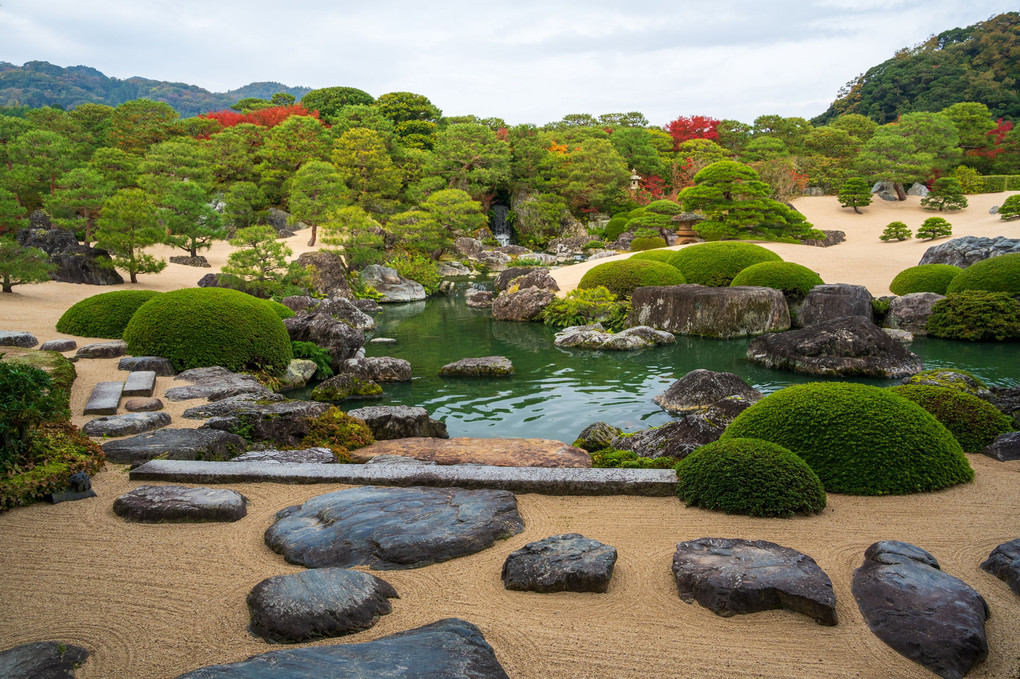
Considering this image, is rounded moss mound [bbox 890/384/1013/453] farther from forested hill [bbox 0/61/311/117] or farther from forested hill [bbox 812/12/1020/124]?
forested hill [bbox 0/61/311/117]

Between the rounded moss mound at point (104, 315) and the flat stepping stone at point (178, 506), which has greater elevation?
the rounded moss mound at point (104, 315)

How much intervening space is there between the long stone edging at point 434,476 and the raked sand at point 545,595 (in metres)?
0.12

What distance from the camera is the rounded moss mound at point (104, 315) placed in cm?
1076

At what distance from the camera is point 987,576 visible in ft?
10.6

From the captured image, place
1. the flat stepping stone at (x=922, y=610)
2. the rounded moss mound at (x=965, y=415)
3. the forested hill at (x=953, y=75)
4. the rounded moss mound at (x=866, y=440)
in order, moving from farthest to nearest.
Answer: the forested hill at (x=953, y=75) < the rounded moss mound at (x=965, y=415) < the rounded moss mound at (x=866, y=440) < the flat stepping stone at (x=922, y=610)

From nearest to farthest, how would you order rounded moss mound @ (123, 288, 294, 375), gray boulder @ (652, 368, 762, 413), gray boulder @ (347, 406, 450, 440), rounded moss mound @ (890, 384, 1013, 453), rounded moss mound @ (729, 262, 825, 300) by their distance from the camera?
1. rounded moss mound @ (890, 384, 1013, 453)
2. gray boulder @ (347, 406, 450, 440)
3. gray boulder @ (652, 368, 762, 413)
4. rounded moss mound @ (123, 288, 294, 375)
5. rounded moss mound @ (729, 262, 825, 300)

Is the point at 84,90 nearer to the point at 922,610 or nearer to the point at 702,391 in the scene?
the point at 702,391

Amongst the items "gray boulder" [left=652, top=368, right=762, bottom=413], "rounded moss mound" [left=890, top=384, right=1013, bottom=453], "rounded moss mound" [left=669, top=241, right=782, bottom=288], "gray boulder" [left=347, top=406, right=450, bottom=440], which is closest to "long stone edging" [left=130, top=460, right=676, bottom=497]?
"gray boulder" [left=347, top=406, right=450, bottom=440]

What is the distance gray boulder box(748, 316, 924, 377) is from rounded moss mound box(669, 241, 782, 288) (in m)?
6.89

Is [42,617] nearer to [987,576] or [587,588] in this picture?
[587,588]

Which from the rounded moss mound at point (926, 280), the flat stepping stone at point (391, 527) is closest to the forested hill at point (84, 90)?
the rounded moss mound at point (926, 280)

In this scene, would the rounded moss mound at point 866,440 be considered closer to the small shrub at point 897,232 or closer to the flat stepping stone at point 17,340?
the flat stepping stone at point 17,340

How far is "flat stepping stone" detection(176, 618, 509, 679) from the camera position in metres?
2.22

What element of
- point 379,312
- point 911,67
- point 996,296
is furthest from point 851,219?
point 911,67
